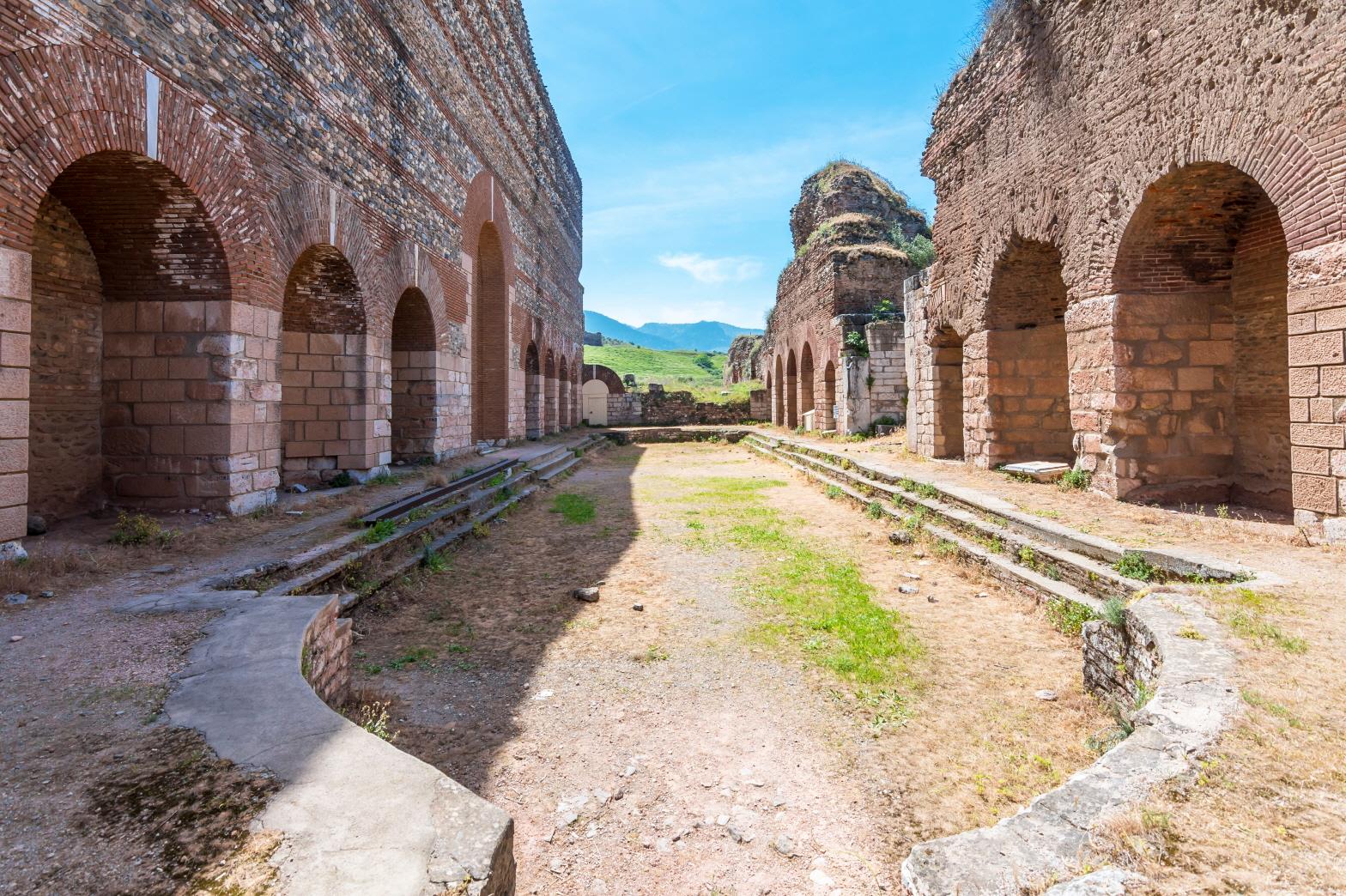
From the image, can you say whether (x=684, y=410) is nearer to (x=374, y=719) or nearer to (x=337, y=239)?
→ (x=337, y=239)

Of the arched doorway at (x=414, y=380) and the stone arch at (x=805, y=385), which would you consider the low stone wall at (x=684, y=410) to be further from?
the arched doorway at (x=414, y=380)

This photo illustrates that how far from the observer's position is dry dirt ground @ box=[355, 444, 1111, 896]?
237 centimetres

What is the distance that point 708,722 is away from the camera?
10.7 ft

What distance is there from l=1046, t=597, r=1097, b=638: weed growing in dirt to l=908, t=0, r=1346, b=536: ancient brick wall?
2008 mm

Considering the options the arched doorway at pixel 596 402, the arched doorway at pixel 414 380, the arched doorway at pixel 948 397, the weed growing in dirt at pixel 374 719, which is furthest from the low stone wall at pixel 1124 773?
the arched doorway at pixel 596 402

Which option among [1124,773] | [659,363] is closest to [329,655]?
[1124,773]

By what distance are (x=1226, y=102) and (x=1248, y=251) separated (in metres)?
1.77

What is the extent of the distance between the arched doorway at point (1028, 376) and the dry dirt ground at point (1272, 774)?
5155mm

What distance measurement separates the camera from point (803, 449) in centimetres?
1459


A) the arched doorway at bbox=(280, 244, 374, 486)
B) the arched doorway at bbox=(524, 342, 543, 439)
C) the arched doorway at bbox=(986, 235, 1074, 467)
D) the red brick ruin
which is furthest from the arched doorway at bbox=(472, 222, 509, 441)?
the arched doorway at bbox=(986, 235, 1074, 467)

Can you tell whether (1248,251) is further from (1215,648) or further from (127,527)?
(127,527)

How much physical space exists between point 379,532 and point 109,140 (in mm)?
3570

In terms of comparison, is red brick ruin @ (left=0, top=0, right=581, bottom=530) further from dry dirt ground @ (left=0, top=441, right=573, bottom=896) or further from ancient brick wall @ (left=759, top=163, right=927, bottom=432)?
ancient brick wall @ (left=759, top=163, right=927, bottom=432)

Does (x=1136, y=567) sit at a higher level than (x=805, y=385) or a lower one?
lower
